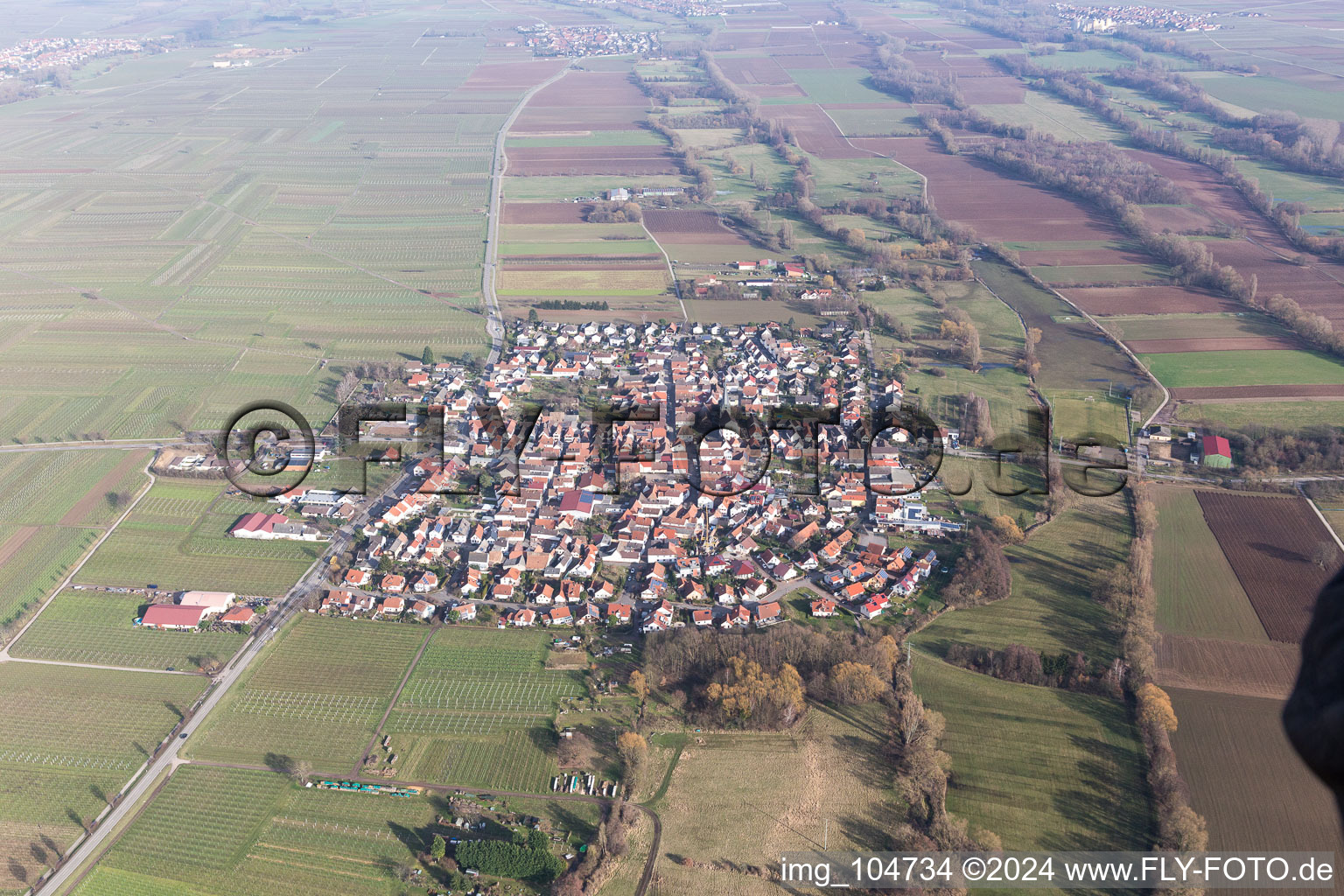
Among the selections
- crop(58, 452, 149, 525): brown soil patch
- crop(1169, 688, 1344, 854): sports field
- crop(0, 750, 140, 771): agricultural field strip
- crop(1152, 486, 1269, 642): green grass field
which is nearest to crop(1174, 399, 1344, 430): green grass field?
crop(1152, 486, 1269, 642): green grass field

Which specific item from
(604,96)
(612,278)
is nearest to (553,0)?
(604,96)

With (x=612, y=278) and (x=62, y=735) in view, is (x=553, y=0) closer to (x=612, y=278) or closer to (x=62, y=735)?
(x=612, y=278)

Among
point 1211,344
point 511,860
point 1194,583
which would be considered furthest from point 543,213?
point 511,860

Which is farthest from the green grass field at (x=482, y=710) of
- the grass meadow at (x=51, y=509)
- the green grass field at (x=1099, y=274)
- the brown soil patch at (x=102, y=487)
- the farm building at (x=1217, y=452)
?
Result: the green grass field at (x=1099, y=274)

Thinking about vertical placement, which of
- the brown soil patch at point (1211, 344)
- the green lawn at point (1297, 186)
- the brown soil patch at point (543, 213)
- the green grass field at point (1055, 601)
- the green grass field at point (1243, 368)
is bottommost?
the green grass field at point (1055, 601)

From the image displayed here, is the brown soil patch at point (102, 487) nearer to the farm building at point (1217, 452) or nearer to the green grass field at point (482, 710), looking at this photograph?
the green grass field at point (482, 710)

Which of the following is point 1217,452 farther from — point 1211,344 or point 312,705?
point 312,705
